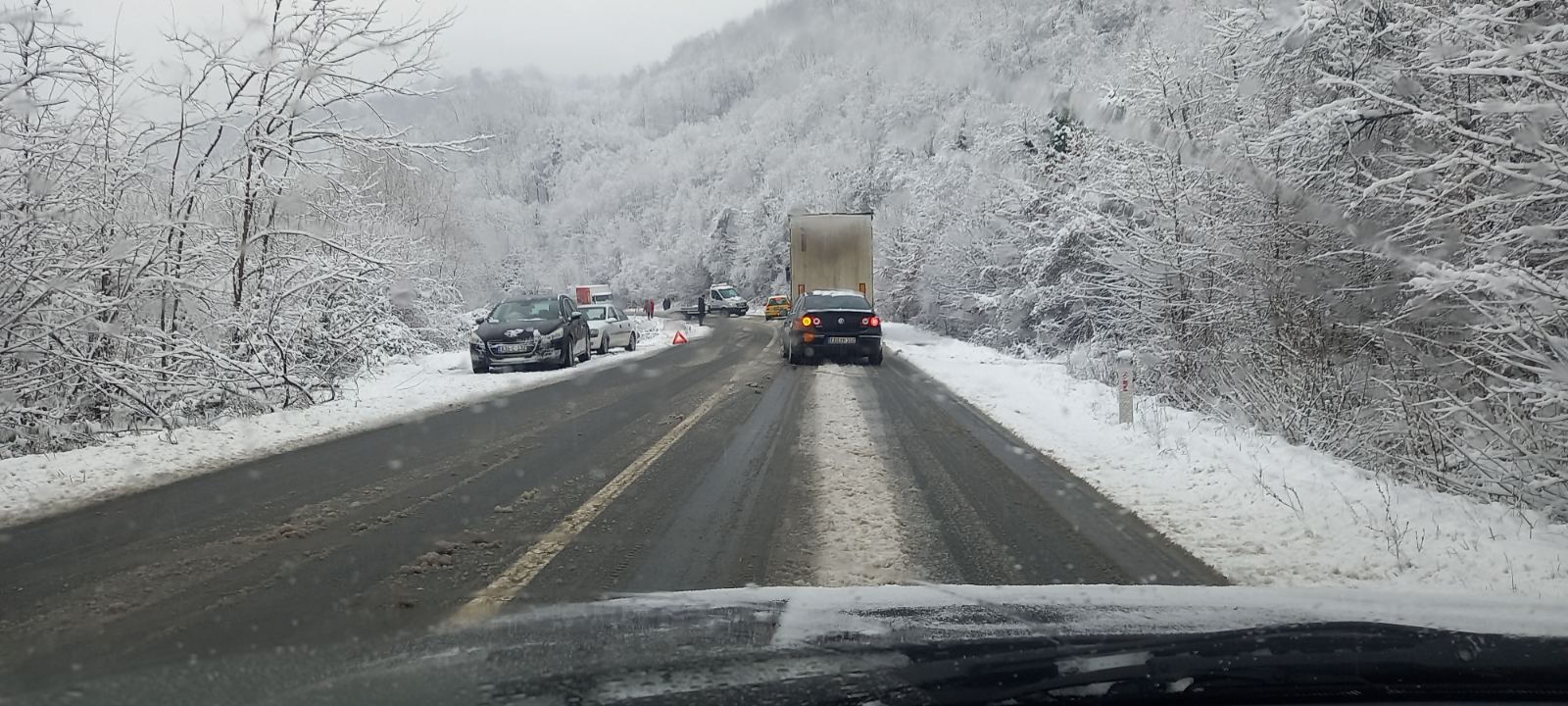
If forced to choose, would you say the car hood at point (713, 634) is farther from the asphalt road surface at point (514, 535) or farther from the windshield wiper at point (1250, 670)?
the asphalt road surface at point (514, 535)

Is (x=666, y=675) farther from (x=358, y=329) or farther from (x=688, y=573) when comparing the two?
(x=358, y=329)

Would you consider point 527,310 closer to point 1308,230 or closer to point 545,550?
point 1308,230

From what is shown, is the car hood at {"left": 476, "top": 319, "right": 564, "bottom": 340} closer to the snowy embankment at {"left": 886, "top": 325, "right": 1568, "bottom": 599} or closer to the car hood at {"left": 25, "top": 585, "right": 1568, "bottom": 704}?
the snowy embankment at {"left": 886, "top": 325, "right": 1568, "bottom": 599}

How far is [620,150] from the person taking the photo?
433 ft

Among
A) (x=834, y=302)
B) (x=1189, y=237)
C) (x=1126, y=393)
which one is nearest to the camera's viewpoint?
(x=1126, y=393)

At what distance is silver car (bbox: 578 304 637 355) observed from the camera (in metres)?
25.6

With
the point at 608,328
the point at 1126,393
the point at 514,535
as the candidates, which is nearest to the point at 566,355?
the point at 608,328

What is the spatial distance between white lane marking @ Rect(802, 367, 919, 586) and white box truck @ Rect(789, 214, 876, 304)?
663 inches

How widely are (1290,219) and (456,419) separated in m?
10.3

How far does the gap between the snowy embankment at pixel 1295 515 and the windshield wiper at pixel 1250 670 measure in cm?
222

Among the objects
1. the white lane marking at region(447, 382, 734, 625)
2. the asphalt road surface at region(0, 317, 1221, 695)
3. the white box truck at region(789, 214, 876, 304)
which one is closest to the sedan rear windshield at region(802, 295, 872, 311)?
the white box truck at region(789, 214, 876, 304)

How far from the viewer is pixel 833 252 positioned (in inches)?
1129

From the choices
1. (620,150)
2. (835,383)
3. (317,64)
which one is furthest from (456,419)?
(620,150)

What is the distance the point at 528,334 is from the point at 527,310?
52.8 inches
